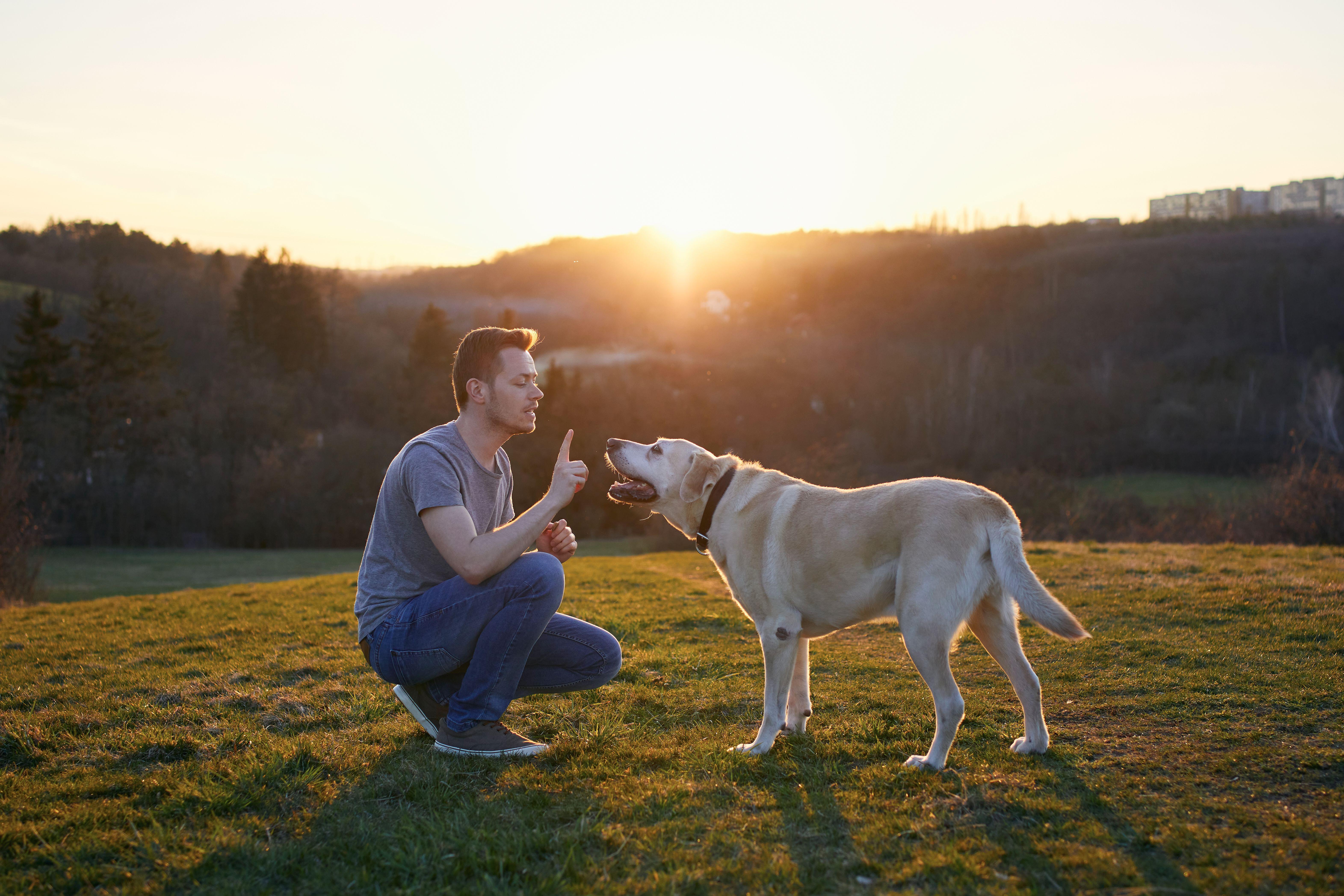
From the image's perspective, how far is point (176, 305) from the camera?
57281 millimetres

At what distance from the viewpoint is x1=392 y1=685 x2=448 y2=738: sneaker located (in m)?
4.32

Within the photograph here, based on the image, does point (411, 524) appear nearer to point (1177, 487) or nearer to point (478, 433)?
point (478, 433)

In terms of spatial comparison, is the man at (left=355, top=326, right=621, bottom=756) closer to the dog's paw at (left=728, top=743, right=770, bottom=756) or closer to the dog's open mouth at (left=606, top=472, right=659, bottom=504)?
the dog's open mouth at (left=606, top=472, right=659, bottom=504)

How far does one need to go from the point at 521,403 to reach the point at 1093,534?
20.4m

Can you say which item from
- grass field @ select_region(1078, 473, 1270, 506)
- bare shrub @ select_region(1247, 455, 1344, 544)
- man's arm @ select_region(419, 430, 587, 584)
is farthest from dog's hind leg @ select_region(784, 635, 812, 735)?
grass field @ select_region(1078, 473, 1270, 506)

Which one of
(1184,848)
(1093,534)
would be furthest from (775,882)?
(1093,534)

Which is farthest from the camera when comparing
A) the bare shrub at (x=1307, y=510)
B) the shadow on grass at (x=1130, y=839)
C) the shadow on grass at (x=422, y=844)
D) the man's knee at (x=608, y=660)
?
the bare shrub at (x=1307, y=510)

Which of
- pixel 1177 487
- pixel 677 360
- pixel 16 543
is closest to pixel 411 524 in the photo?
pixel 16 543

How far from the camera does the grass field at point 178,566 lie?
27172 mm

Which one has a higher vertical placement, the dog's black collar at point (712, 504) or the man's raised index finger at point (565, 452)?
the man's raised index finger at point (565, 452)

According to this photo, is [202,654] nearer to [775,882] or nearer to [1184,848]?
[775,882]

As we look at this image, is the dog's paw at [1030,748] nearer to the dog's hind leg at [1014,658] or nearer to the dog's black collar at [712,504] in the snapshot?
the dog's hind leg at [1014,658]

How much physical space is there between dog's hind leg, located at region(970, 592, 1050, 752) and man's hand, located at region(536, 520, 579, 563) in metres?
2.21

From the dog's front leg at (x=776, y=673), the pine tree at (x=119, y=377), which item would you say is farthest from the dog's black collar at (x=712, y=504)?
the pine tree at (x=119, y=377)
